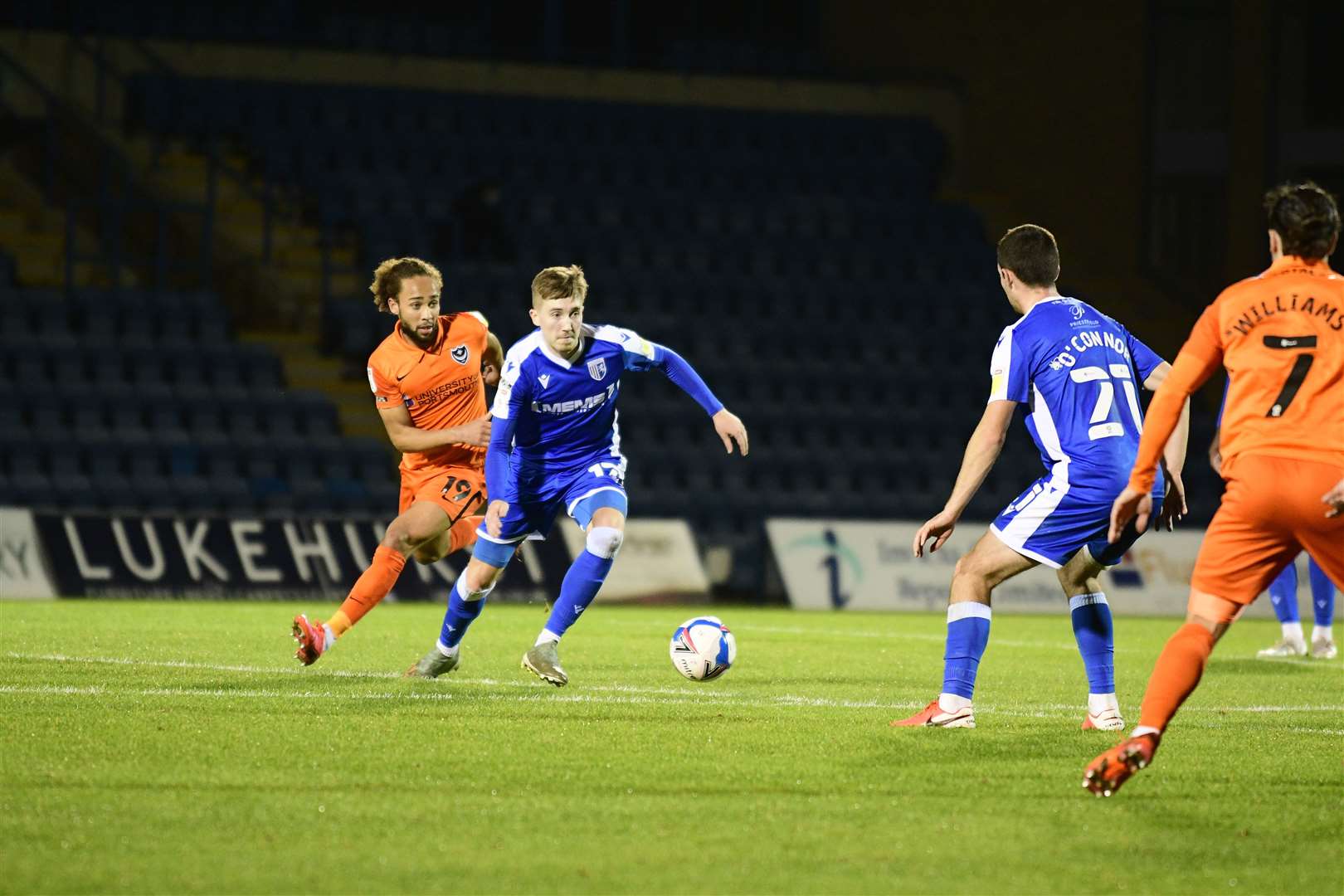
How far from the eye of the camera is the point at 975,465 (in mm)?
6590

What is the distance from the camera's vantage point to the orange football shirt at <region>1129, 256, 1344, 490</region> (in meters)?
5.23

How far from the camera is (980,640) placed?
22.6ft

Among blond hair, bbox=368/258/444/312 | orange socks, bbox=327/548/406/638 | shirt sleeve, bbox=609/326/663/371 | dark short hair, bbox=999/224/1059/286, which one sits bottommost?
orange socks, bbox=327/548/406/638

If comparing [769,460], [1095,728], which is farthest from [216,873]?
[769,460]

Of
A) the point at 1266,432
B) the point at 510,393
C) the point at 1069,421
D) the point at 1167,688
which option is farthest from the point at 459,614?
the point at 1266,432

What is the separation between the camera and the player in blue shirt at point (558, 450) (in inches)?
311

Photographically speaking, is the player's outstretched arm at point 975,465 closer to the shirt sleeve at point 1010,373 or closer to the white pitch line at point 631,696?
the shirt sleeve at point 1010,373

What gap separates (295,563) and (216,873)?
11.8m

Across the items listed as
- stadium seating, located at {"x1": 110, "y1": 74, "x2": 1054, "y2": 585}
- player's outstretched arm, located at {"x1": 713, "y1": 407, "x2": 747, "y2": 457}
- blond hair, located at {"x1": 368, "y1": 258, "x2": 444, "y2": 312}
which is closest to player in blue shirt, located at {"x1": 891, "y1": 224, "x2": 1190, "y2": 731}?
player's outstretched arm, located at {"x1": 713, "y1": 407, "x2": 747, "y2": 457}

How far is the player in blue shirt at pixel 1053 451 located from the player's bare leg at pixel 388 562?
2.85 metres

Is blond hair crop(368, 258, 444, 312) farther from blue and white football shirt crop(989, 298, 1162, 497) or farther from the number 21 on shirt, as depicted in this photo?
the number 21 on shirt

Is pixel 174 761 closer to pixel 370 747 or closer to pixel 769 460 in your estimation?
pixel 370 747

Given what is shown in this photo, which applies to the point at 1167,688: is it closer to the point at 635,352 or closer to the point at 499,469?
the point at 499,469

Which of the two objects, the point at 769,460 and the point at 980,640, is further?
the point at 769,460
